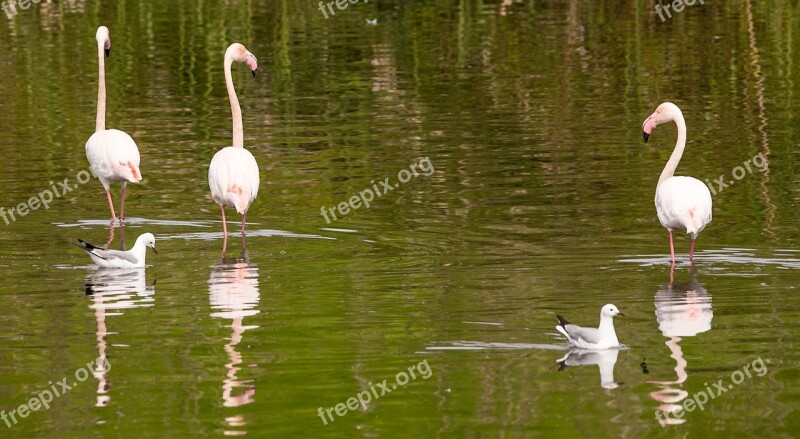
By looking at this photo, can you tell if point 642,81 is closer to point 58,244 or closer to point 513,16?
point 513,16

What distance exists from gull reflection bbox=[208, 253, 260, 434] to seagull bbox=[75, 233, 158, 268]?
547mm

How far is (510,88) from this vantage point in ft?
73.4

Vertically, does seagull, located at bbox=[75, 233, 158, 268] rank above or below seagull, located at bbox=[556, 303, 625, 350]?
above

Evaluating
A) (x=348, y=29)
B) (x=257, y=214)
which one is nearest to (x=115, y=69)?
(x=348, y=29)

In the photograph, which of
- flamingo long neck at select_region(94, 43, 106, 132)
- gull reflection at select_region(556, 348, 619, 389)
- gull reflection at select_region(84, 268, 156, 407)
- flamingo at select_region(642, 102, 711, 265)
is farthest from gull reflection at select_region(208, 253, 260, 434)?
flamingo long neck at select_region(94, 43, 106, 132)

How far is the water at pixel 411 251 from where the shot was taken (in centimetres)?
809

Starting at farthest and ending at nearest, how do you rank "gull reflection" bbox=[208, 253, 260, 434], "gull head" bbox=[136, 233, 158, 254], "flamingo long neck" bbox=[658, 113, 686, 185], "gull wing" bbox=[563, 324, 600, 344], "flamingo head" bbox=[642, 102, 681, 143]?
"flamingo head" bbox=[642, 102, 681, 143] → "flamingo long neck" bbox=[658, 113, 686, 185] → "gull head" bbox=[136, 233, 158, 254] → "gull wing" bbox=[563, 324, 600, 344] → "gull reflection" bbox=[208, 253, 260, 434]

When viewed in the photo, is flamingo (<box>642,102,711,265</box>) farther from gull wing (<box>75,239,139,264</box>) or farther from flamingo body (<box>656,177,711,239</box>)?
gull wing (<box>75,239,139,264</box>)

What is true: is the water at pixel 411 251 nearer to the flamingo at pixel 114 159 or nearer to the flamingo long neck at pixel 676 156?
the flamingo at pixel 114 159

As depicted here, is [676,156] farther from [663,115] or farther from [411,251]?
[411,251]

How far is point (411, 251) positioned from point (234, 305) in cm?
212

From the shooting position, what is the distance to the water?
8094mm

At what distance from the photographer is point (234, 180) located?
42.0ft

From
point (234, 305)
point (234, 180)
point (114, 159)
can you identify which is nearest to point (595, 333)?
point (234, 305)
